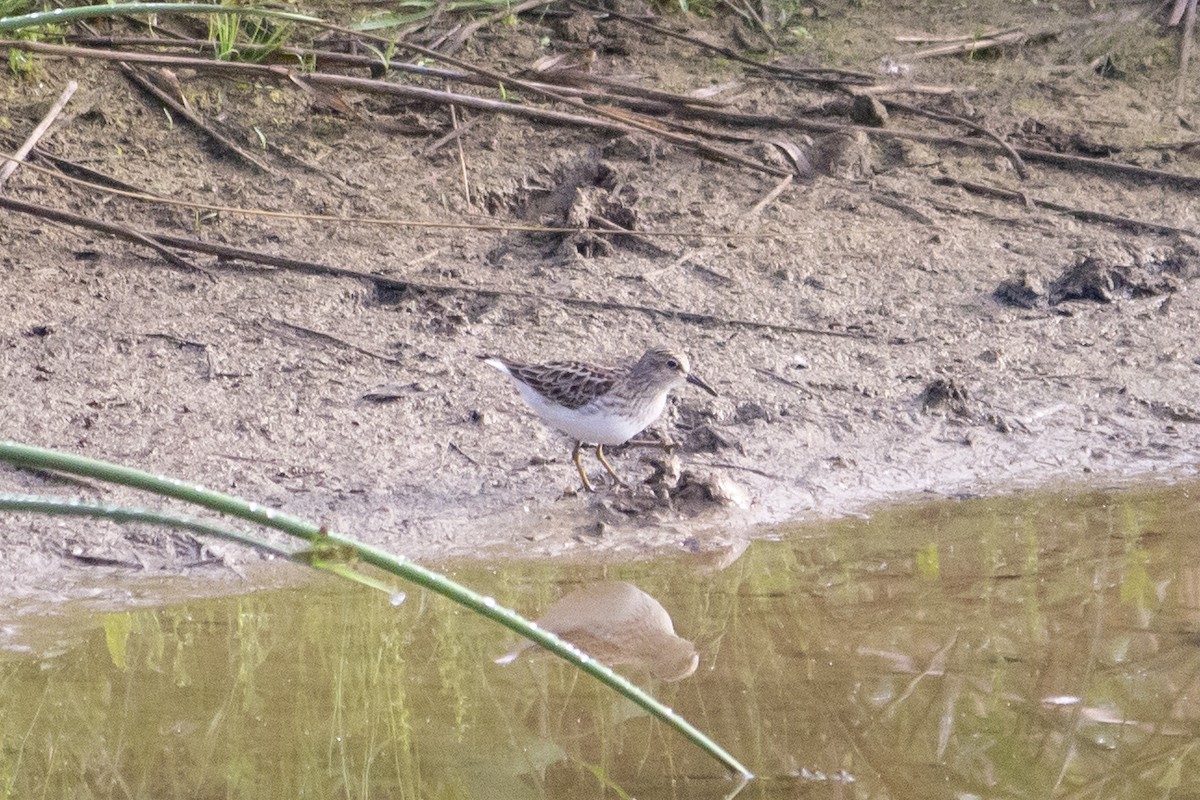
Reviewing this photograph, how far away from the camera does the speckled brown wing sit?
5645 mm

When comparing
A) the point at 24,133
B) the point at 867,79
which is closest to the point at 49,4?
the point at 24,133

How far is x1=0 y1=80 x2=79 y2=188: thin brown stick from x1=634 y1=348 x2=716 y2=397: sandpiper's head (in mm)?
3032

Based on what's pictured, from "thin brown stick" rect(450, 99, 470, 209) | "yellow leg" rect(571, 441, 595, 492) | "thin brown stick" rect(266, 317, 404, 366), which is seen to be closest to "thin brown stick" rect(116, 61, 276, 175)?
"thin brown stick" rect(450, 99, 470, 209)

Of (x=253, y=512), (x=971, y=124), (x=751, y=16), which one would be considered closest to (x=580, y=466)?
(x=971, y=124)

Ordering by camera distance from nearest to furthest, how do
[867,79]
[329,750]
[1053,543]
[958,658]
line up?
[329,750], [958,658], [1053,543], [867,79]

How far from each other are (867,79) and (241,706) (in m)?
5.79

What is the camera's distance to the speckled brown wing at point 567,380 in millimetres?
5645

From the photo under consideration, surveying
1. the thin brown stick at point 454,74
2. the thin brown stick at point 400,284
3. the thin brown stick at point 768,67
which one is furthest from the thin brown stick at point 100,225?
the thin brown stick at point 768,67

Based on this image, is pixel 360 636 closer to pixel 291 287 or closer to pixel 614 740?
pixel 614 740

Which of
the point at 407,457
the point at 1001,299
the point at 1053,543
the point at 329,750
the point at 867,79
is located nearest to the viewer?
the point at 329,750

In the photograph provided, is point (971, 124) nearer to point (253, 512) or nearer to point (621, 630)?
point (621, 630)

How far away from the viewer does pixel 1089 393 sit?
6426mm

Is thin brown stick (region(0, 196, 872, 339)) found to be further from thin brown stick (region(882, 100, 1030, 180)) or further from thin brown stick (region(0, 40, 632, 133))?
thin brown stick (region(882, 100, 1030, 180))

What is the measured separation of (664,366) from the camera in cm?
585
